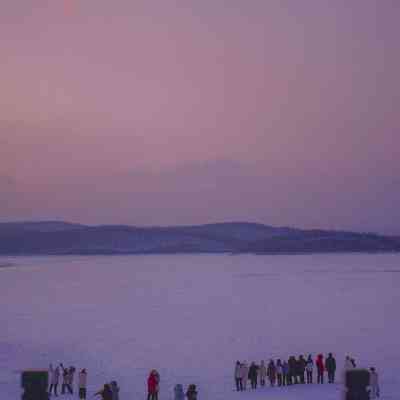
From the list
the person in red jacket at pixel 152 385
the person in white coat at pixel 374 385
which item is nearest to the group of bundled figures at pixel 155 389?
the person in red jacket at pixel 152 385

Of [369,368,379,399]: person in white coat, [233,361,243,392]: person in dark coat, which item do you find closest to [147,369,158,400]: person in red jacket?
[233,361,243,392]: person in dark coat

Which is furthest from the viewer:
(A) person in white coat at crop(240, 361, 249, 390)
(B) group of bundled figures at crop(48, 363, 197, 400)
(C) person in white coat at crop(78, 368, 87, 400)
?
(A) person in white coat at crop(240, 361, 249, 390)

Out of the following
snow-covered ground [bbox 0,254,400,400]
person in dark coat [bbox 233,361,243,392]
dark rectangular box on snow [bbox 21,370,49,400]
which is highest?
dark rectangular box on snow [bbox 21,370,49,400]

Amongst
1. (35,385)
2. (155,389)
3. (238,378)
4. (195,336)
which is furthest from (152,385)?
(195,336)

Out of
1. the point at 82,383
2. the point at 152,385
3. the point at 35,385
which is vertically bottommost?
the point at 82,383

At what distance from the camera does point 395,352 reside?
25.0 meters

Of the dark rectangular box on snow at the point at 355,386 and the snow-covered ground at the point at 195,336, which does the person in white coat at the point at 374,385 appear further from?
the dark rectangular box on snow at the point at 355,386

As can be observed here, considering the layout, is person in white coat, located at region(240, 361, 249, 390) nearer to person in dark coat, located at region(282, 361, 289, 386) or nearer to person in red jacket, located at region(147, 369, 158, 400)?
person in dark coat, located at region(282, 361, 289, 386)

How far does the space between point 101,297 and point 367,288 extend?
2204 centimetres

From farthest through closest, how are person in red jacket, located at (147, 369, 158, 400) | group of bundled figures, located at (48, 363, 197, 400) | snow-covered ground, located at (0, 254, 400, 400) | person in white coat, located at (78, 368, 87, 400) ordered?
snow-covered ground, located at (0, 254, 400, 400) < person in white coat, located at (78, 368, 87, 400) < person in red jacket, located at (147, 369, 158, 400) < group of bundled figures, located at (48, 363, 197, 400)

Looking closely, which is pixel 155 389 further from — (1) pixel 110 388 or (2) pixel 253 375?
(2) pixel 253 375

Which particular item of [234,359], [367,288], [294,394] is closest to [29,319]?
[234,359]

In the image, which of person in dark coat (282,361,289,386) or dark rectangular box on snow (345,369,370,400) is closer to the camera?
dark rectangular box on snow (345,369,370,400)

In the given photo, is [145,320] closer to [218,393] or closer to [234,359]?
[234,359]
